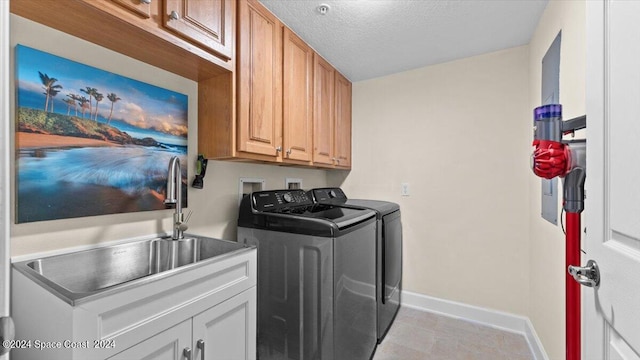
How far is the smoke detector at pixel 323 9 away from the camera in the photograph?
163 centimetres

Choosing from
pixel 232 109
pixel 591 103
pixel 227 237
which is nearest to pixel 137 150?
pixel 232 109

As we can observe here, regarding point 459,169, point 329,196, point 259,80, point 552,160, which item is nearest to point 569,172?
point 552,160

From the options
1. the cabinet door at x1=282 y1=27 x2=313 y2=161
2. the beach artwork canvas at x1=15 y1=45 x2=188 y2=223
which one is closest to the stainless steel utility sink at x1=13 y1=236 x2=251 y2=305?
the beach artwork canvas at x1=15 y1=45 x2=188 y2=223

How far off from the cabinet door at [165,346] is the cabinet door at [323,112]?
4.79ft

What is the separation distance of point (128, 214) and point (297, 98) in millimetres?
1256

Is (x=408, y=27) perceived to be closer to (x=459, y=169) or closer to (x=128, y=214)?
(x=459, y=169)

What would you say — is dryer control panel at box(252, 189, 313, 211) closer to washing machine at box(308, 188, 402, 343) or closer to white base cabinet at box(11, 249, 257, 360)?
washing machine at box(308, 188, 402, 343)

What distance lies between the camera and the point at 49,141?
41.6 inches

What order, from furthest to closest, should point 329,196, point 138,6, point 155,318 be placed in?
point 329,196, point 138,6, point 155,318

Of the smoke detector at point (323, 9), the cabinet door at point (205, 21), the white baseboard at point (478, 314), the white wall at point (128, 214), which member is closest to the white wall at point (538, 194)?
the white baseboard at point (478, 314)

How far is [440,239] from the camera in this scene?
250 cm

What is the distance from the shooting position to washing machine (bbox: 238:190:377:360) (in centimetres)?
142

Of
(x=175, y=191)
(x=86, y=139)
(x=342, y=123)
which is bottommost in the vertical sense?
(x=175, y=191)

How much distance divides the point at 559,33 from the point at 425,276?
6.74 ft
